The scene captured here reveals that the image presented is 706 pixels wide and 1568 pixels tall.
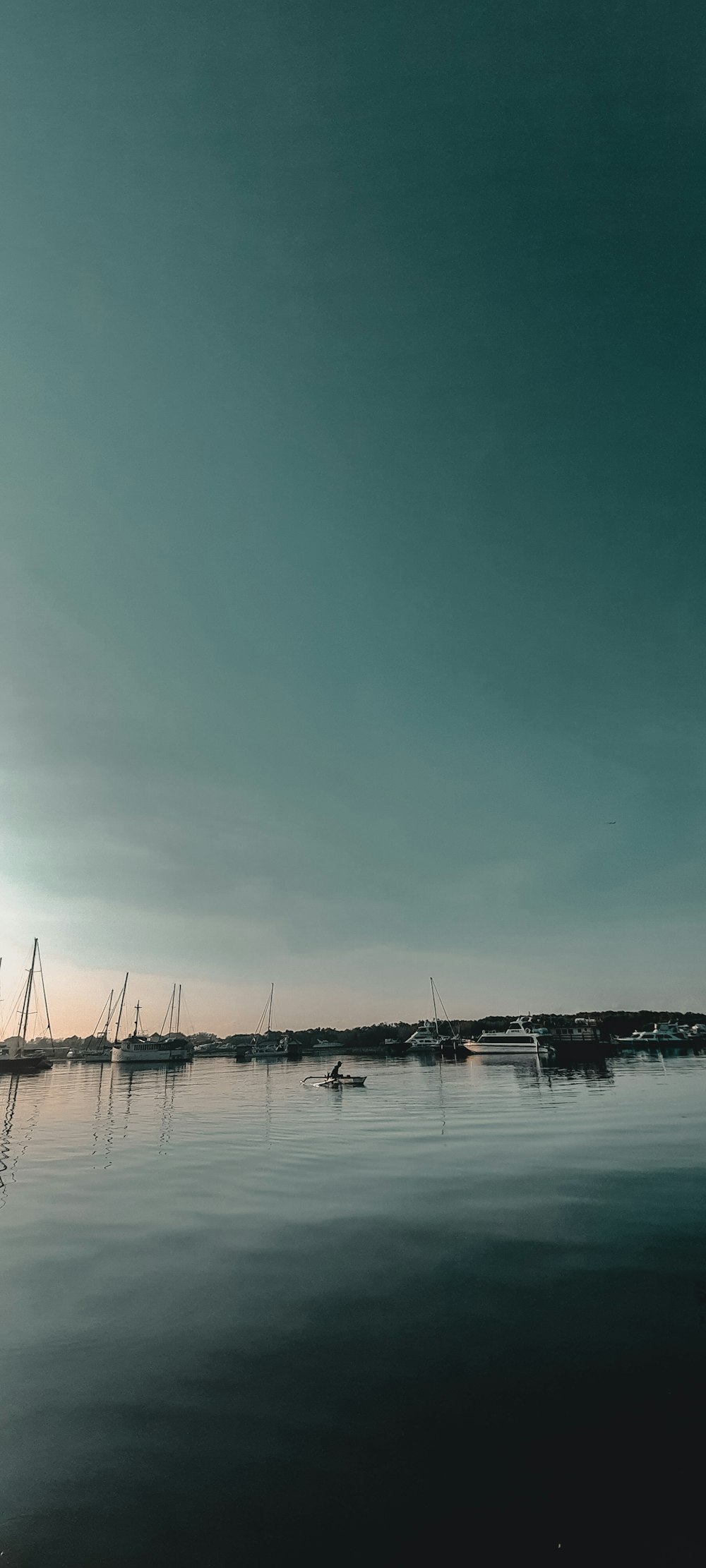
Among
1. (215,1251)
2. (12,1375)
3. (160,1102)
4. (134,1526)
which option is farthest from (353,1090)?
(134,1526)

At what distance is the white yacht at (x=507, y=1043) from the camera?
393 ft

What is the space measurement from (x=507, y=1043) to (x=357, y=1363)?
403 ft

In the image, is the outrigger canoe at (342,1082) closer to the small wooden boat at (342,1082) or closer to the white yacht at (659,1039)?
the small wooden boat at (342,1082)

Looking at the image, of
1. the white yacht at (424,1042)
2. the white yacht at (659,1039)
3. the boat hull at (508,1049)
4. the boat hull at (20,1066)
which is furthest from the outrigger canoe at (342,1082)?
the white yacht at (659,1039)

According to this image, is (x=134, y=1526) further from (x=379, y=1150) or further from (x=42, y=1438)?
(x=379, y=1150)

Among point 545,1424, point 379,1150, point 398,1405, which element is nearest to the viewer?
point 545,1424

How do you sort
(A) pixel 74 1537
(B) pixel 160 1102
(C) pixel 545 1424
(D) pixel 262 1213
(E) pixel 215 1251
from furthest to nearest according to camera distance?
(B) pixel 160 1102, (D) pixel 262 1213, (E) pixel 215 1251, (C) pixel 545 1424, (A) pixel 74 1537

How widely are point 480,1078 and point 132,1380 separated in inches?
2920

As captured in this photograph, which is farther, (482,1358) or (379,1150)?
(379,1150)

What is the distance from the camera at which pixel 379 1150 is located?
32.2m

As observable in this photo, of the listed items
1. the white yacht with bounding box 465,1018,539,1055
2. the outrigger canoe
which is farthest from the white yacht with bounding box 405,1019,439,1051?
the outrigger canoe

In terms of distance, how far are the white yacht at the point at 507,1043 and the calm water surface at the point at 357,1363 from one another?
98269 mm

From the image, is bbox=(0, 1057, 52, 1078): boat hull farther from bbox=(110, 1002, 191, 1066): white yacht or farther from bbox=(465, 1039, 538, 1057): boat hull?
bbox=(465, 1039, 538, 1057): boat hull

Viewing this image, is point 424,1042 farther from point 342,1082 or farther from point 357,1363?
point 357,1363
